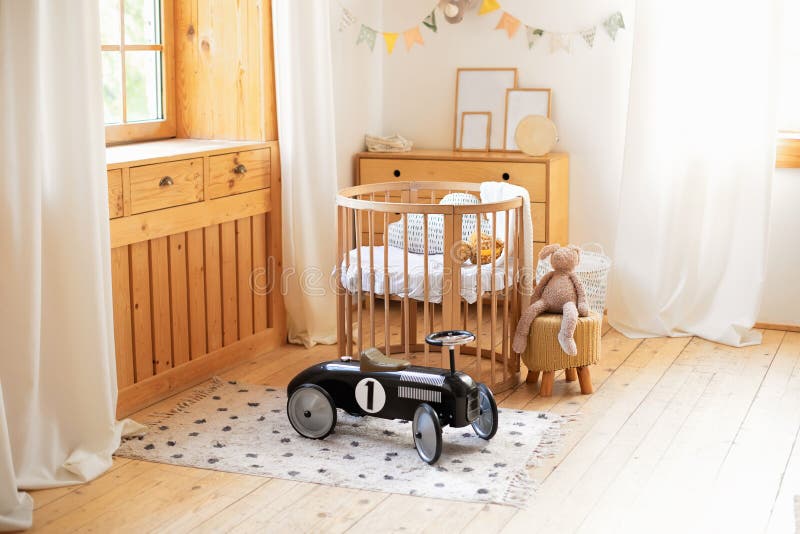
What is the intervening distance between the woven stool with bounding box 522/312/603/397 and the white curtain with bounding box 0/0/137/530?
1385 millimetres

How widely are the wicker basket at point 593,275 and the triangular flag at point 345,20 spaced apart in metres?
1.35

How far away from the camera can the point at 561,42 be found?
450 cm

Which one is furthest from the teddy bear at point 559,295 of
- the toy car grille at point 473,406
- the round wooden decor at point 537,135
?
the round wooden decor at point 537,135

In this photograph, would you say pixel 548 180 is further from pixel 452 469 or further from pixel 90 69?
pixel 90 69

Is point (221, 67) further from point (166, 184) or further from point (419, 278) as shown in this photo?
point (419, 278)

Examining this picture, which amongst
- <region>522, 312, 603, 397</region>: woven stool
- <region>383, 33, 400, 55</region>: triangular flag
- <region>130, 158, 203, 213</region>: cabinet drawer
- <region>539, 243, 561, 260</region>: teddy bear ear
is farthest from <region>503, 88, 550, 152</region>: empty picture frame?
<region>130, 158, 203, 213</region>: cabinet drawer

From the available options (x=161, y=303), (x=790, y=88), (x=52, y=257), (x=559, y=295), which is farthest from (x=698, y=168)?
(x=52, y=257)

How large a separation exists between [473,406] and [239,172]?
1371mm

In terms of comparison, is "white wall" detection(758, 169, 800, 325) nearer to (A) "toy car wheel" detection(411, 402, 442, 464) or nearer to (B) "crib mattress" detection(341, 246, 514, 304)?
(B) "crib mattress" detection(341, 246, 514, 304)

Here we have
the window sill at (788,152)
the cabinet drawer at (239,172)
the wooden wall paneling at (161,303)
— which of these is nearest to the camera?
the wooden wall paneling at (161,303)

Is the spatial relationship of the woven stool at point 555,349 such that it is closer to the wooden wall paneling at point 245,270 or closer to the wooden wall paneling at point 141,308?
the wooden wall paneling at point 245,270

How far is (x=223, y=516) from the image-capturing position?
2486 millimetres

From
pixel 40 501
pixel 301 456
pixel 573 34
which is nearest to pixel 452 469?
A: pixel 301 456

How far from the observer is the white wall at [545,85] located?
4340 mm
